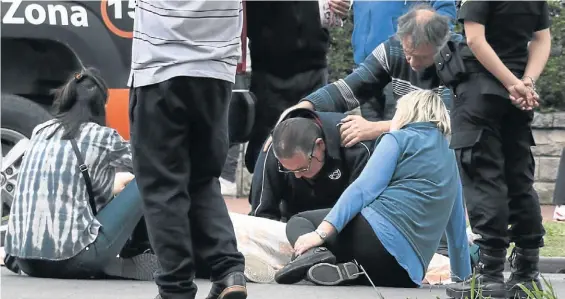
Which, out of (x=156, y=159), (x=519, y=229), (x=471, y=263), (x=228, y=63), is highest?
(x=228, y=63)

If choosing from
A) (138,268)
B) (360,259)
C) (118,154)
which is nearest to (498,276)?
(360,259)

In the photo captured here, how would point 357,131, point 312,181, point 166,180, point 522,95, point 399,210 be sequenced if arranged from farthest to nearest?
point 312,181, point 357,131, point 399,210, point 522,95, point 166,180

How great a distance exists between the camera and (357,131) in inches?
228

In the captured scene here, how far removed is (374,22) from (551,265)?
1.74m

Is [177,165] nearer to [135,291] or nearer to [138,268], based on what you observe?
[135,291]

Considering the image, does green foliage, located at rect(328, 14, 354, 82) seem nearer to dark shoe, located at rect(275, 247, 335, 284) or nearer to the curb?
the curb

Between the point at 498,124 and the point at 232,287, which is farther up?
the point at 498,124

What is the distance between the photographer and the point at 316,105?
20.1 feet

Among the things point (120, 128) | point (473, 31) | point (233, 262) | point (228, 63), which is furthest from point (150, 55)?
Result: point (120, 128)

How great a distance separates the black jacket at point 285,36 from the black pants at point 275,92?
4cm

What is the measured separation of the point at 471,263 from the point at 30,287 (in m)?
2.12

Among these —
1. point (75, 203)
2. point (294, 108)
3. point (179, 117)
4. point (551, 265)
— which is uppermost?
point (179, 117)

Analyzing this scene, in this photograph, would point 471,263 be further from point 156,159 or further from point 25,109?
point 25,109

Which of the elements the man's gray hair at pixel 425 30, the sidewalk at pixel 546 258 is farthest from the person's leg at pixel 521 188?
the sidewalk at pixel 546 258
